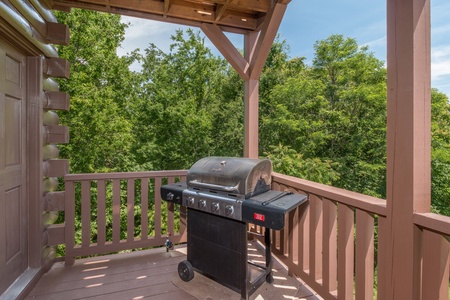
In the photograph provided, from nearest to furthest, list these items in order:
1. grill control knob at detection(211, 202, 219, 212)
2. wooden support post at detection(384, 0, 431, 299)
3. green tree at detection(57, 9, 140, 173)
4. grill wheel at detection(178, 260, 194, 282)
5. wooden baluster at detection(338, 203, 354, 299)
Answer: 1. wooden support post at detection(384, 0, 431, 299)
2. wooden baluster at detection(338, 203, 354, 299)
3. grill control knob at detection(211, 202, 219, 212)
4. grill wheel at detection(178, 260, 194, 282)
5. green tree at detection(57, 9, 140, 173)

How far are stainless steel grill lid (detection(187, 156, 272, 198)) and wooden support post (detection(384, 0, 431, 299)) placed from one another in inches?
32.9

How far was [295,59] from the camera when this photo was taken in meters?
13.3

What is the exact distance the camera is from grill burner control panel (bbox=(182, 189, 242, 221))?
1.76 m

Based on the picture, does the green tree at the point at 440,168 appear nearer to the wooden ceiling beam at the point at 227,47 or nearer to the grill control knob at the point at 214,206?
the wooden ceiling beam at the point at 227,47

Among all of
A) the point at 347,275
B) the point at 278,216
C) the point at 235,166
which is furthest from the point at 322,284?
the point at 235,166

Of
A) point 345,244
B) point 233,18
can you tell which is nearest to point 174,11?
point 233,18

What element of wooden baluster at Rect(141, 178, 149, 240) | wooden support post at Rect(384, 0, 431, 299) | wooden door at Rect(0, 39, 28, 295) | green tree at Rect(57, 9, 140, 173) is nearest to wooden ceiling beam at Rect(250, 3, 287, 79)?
wooden support post at Rect(384, 0, 431, 299)

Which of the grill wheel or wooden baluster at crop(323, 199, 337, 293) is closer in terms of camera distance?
wooden baluster at crop(323, 199, 337, 293)

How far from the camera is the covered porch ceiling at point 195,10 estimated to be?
2.71 metres

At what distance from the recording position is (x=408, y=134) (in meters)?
1.25

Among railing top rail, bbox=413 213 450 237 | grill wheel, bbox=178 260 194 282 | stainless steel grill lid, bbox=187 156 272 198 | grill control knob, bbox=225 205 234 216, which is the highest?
stainless steel grill lid, bbox=187 156 272 198

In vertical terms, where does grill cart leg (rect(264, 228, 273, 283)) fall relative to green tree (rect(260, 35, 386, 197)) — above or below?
below

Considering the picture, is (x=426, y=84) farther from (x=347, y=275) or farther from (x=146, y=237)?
(x=146, y=237)

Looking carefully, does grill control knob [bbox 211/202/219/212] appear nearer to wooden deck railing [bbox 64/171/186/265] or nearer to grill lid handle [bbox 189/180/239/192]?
grill lid handle [bbox 189/180/239/192]
